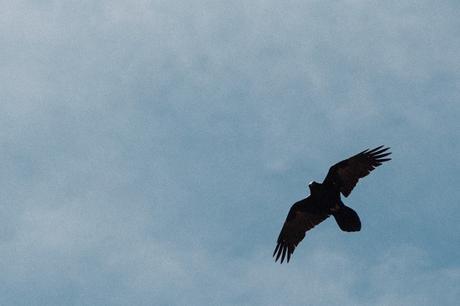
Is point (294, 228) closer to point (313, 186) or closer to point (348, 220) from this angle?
point (313, 186)

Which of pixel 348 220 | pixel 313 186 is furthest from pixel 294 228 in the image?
pixel 348 220

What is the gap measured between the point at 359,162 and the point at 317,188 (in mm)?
1472

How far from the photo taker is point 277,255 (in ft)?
80.4

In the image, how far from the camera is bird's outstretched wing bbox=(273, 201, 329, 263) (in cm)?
2422

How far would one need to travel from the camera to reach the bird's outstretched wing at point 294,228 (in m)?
24.2

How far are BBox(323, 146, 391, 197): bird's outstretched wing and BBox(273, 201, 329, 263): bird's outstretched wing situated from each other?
4.99ft

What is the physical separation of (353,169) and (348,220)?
211cm

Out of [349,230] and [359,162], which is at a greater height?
[359,162]

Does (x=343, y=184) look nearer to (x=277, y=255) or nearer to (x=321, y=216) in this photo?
(x=321, y=216)

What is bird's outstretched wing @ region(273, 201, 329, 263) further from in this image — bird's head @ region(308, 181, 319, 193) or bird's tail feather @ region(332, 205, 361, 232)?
bird's tail feather @ region(332, 205, 361, 232)

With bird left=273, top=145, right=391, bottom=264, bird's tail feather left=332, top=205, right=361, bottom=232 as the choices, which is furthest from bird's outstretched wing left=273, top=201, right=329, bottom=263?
bird's tail feather left=332, top=205, right=361, bottom=232

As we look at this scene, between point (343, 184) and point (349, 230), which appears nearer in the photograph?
point (349, 230)

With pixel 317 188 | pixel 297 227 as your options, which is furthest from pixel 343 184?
pixel 297 227

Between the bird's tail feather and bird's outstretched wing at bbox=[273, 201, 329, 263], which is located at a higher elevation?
bird's outstretched wing at bbox=[273, 201, 329, 263]
